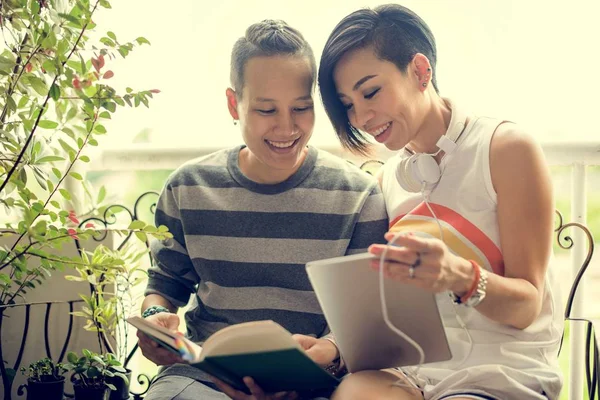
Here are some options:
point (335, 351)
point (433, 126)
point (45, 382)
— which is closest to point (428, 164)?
point (433, 126)

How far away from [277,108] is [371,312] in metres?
0.59

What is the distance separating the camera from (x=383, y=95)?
142 cm

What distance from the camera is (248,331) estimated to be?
1.06m

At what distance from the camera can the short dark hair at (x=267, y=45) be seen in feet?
5.21

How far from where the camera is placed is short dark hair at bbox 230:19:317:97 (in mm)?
1588

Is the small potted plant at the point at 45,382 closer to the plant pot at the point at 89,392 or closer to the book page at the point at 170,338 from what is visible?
the plant pot at the point at 89,392

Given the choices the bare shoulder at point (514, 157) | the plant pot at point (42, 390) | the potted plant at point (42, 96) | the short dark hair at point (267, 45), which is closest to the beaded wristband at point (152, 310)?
the potted plant at point (42, 96)

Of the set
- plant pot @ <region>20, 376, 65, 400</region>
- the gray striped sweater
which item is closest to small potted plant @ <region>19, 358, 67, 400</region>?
plant pot @ <region>20, 376, 65, 400</region>

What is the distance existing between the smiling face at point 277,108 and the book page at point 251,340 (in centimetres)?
61

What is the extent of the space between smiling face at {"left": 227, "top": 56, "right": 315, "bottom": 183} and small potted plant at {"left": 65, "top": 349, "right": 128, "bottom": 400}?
71cm

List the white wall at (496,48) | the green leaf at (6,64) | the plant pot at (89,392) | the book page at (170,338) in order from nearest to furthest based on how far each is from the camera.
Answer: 1. the book page at (170,338)
2. the green leaf at (6,64)
3. the plant pot at (89,392)
4. the white wall at (496,48)

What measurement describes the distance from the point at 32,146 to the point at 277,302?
0.66m

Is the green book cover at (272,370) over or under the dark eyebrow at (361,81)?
under

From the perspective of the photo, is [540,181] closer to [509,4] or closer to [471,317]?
[471,317]
